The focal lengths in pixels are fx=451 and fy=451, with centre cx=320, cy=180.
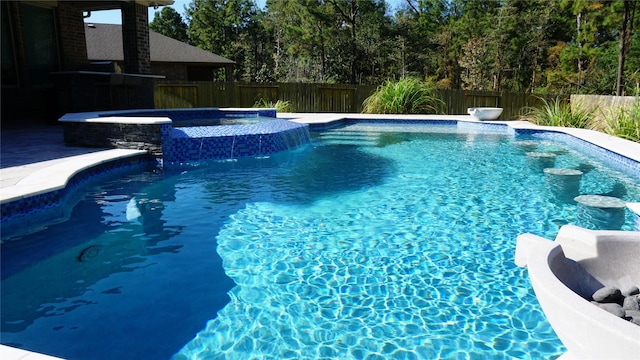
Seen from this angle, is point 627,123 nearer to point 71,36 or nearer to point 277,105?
point 277,105

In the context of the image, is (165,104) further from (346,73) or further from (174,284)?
(346,73)

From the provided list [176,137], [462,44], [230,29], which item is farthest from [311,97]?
[230,29]

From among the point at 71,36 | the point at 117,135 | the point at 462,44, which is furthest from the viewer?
the point at 462,44

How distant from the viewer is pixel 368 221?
4.91 meters

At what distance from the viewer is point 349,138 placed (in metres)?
11.8

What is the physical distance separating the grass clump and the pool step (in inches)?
147

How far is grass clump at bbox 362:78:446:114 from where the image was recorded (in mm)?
16094

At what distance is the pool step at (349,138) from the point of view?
429 inches

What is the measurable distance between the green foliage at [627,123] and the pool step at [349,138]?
5.39m

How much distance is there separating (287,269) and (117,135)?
5.30 meters

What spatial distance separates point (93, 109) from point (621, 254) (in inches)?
436

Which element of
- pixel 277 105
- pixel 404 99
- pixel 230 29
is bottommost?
pixel 277 105

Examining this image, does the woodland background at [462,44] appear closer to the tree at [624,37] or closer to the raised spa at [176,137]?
the tree at [624,37]

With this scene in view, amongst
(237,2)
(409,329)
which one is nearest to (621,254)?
(409,329)
